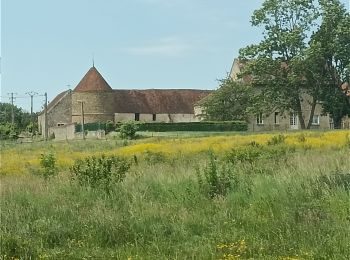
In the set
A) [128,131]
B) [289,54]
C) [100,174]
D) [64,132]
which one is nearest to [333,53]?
[289,54]

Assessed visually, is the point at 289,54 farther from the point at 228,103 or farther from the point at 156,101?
the point at 156,101

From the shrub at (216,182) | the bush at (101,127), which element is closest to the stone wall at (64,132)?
the bush at (101,127)

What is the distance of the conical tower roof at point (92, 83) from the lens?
94062 millimetres

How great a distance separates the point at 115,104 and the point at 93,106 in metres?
5.48

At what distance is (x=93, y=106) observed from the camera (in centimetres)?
9281

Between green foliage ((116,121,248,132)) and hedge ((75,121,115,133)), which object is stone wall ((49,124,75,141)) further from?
green foliage ((116,121,248,132))

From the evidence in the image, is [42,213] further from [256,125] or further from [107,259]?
[256,125]

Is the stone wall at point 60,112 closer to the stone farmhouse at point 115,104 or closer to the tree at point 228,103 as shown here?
the stone farmhouse at point 115,104

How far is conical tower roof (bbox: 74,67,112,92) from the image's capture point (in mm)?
Answer: 94062

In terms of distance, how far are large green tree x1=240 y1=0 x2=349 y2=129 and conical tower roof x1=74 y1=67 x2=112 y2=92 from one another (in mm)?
35475

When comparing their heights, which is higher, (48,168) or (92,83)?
(92,83)

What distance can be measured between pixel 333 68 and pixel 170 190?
186ft

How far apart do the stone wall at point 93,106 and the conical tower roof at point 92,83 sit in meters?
0.73

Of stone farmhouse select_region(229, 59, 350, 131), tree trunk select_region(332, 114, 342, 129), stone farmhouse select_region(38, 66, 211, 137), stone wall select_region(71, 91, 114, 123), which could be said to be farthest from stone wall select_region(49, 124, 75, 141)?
tree trunk select_region(332, 114, 342, 129)
